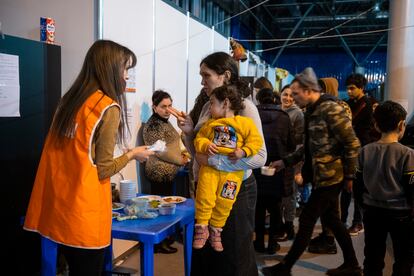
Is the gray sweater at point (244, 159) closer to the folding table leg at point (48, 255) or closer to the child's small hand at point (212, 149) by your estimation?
the child's small hand at point (212, 149)

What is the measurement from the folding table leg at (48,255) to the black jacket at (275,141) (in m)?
2.02

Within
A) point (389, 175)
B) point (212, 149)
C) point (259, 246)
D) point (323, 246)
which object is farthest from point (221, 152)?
point (323, 246)

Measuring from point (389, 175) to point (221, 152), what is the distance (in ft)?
3.62

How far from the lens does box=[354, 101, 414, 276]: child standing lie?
217 centimetres

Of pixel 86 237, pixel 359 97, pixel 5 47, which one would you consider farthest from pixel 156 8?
pixel 86 237

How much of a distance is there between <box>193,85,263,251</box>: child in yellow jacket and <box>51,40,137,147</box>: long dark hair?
0.43m

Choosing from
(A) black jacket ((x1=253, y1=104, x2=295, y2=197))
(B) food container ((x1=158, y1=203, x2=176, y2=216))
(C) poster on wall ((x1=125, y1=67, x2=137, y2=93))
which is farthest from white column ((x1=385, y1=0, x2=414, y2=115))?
(B) food container ((x1=158, y1=203, x2=176, y2=216))

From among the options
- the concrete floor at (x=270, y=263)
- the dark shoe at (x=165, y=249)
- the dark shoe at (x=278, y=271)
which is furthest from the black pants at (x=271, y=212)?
the dark shoe at (x=165, y=249)

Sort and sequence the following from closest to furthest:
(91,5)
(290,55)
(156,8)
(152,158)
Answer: (91,5), (152,158), (156,8), (290,55)

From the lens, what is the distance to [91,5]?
2680mm

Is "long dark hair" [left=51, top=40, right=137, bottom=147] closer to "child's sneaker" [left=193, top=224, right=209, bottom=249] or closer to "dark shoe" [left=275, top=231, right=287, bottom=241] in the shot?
"child's sneaker" [left=193, top=224, right=209, bottom=249]

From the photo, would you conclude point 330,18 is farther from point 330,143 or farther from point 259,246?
point 330,143

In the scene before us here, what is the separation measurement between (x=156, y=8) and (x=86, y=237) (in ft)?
8.62

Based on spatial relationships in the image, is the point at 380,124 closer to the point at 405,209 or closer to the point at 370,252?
the point at 405,209
